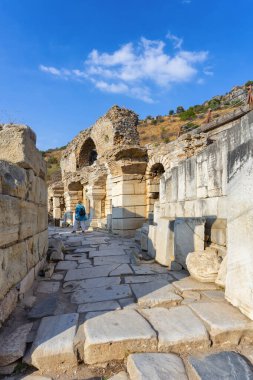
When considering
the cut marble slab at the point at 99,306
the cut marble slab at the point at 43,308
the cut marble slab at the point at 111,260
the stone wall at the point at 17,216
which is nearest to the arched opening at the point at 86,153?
the cut marble slab at the point at 111,260

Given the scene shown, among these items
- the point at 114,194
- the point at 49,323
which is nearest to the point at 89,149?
the point at 114,194

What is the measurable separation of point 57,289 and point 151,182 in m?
5.85

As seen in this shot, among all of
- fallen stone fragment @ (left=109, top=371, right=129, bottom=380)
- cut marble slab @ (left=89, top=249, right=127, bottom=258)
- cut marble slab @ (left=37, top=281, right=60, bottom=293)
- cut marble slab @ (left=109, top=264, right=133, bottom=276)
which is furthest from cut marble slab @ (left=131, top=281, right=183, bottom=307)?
cut marble slab @ (left=89, top=249, right=127, bottom=258)

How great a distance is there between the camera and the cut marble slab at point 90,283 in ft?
10.3

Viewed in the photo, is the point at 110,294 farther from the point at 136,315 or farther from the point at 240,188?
the point at 240,188

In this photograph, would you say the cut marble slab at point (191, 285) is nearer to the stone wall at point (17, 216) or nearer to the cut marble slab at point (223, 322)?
the cut marble slab at point (223, 322)

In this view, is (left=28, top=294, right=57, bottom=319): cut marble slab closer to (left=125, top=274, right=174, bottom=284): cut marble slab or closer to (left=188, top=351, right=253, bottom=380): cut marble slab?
(left=125, top=274, right=174, bottom=284): cut marble slab

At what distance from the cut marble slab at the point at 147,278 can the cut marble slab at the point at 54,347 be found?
134 cm

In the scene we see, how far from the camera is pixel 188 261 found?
328cm

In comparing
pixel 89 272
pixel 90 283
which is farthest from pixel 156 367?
pixel 89 272

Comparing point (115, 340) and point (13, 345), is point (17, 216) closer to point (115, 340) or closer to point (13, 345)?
point (13, 345)

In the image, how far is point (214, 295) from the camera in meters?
2.64

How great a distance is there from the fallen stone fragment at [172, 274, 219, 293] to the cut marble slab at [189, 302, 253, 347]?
1.58ft

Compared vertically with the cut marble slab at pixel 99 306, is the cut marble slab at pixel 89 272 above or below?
below
